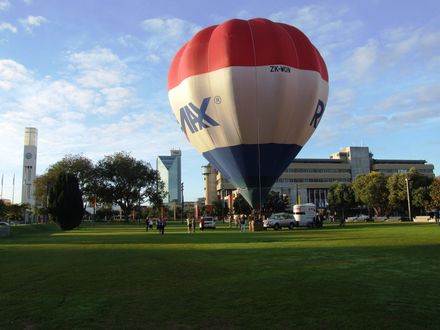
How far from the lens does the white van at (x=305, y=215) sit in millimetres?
48156

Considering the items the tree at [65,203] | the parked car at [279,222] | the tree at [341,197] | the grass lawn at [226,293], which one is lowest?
the grass lawn at [226,293]

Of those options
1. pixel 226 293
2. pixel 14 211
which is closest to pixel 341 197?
pixel 14 211

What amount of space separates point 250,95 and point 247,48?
3.37m

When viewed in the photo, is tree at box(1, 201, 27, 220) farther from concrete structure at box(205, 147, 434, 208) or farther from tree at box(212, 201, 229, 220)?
concrete structure at box(205, 147, 434, 208)

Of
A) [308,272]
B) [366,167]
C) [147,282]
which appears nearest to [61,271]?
[147,282]

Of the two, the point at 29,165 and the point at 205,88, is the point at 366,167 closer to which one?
the point at 29,165

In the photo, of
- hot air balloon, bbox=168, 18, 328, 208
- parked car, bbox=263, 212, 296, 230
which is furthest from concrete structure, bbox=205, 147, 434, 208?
hot air balloon, bbox=168, 18, 328, 208

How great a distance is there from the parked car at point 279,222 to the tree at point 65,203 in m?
22.2

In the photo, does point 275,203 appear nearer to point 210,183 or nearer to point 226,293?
point 226,293

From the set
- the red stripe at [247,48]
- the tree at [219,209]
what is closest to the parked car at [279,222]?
the red stripe at [247,48]

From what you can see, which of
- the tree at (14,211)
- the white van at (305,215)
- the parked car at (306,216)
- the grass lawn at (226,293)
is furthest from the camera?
the tree at (14,211)

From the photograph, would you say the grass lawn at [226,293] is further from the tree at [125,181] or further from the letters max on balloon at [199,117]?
the tree at [125,181]

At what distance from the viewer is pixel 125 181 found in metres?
97.2

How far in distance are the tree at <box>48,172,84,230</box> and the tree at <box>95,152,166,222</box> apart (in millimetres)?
44828
